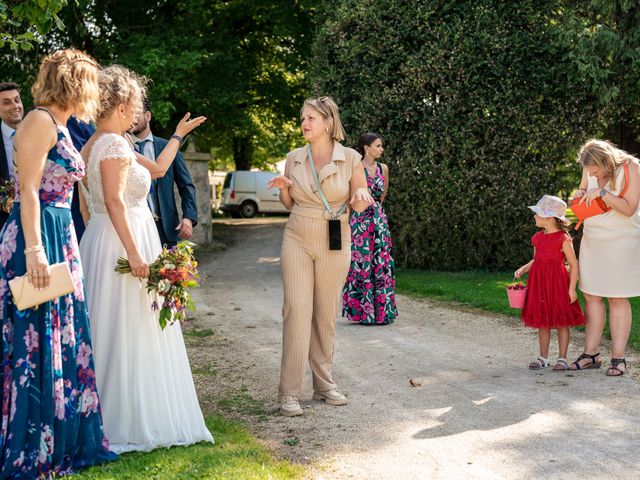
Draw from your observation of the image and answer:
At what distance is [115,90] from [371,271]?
223 inches

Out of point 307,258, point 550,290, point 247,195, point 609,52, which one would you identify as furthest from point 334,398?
point 247,195

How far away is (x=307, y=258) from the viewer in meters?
5.94

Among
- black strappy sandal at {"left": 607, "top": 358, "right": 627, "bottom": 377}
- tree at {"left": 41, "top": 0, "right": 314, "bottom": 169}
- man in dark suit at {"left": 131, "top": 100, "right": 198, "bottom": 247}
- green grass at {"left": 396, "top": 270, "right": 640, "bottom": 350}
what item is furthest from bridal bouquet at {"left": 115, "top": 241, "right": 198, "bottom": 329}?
tree at {"left": 41, "top": 0, "right": 314, "bottom": 169}

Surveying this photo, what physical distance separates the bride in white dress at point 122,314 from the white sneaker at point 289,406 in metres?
1.01

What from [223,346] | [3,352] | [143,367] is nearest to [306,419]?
[143,367]

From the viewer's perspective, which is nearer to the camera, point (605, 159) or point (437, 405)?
point (437, 405)

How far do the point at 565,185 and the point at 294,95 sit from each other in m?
10.7

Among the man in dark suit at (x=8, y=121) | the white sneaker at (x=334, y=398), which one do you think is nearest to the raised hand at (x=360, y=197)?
the white sneaker at (x=334, y=398)

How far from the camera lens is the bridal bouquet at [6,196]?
6.26 meters

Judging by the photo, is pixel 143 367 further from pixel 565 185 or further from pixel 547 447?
pixel 565 185

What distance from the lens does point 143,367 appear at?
192 inches

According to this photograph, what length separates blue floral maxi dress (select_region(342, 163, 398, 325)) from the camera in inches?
386

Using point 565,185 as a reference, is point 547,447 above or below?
below

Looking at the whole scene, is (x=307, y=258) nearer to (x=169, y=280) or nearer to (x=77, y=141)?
(x=169, y=280)
